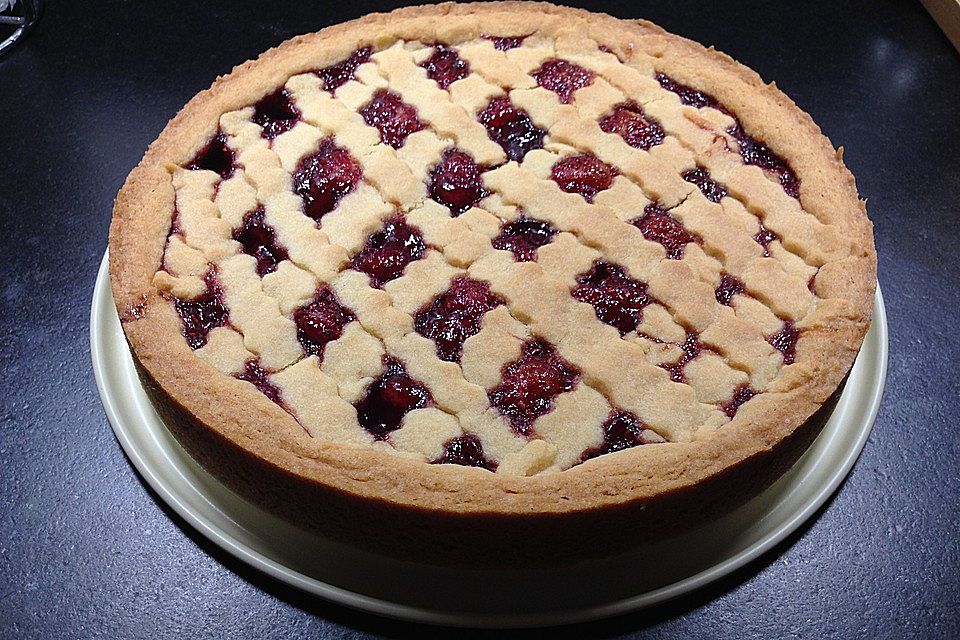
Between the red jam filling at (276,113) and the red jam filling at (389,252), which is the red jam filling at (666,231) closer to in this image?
the red jam filling at (389,252)

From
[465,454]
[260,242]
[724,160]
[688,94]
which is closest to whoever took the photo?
[465,454]

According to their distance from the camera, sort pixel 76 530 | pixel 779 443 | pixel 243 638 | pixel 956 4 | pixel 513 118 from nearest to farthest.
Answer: pixel 779 443 < pixel 243 638 < pixel 76 530 < pixel 513 118 < pixel 956 4

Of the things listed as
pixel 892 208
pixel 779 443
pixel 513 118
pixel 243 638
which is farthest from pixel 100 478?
pixel 892 208

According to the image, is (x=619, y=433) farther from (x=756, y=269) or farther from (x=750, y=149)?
(x=750, y=149)

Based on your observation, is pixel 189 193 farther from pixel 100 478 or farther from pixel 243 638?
pixel 243 638

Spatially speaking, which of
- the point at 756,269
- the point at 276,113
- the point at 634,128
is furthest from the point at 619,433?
the point at 276,113

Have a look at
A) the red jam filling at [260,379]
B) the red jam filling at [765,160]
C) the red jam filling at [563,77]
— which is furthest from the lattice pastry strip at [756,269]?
the red jam filling at [260,379]

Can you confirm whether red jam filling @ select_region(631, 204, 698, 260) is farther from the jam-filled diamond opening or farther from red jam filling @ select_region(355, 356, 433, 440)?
red jam filling @ select_region(355, 356, 433, 440)
